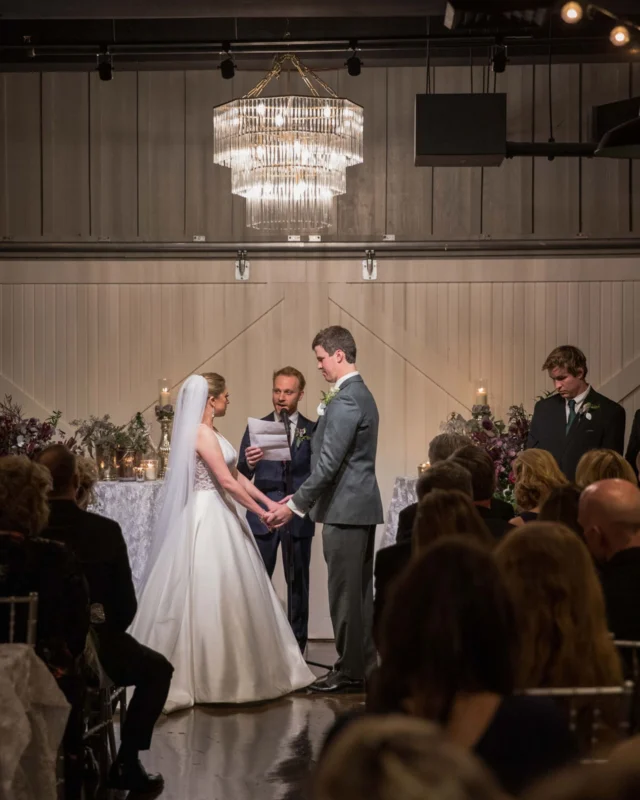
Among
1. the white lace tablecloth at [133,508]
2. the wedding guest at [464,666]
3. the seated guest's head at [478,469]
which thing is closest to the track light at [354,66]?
the white lace tablecloth at [133,508]

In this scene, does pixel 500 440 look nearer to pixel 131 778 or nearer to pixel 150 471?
pixel 150 471

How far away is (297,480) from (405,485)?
2.19ft

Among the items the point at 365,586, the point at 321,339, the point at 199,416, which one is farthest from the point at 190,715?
the point at 321,339

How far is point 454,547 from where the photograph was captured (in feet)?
5.82

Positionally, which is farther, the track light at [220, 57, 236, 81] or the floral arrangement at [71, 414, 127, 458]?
the track light at [220, 57, 236, 81]

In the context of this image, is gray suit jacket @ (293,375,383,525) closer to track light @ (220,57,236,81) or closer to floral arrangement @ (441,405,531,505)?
floral arrangement @ (441,405,531,505)

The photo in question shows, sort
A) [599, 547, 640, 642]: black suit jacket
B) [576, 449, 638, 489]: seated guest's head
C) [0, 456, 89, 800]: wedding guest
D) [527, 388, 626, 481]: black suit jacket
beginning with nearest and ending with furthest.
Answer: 1. [599, 547, 640, 642]: black suit jacket
2. [0, 456, 89, 800]: wedding guest
3. [576, 449, 638, 489]: seated guest's head
4. [527, 388, 626, 481]: black suit jacket

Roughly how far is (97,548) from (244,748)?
139 centimetres

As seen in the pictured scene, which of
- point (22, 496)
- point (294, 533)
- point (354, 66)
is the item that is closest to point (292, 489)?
point (294, 533)

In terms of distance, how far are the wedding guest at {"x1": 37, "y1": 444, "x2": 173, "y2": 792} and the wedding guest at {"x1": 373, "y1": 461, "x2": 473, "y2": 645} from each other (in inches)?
33.7

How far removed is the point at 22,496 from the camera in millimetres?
3562

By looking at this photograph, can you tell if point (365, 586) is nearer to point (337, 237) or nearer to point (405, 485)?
point (405, 485)

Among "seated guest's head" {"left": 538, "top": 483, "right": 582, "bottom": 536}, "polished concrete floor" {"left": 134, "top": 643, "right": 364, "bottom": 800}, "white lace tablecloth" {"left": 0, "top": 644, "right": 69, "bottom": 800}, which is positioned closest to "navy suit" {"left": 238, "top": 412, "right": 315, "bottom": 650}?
"polished concrete floor" {"left": 134, "top": 643, "right": 364, "bottom": 800}

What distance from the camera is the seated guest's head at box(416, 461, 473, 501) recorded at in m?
3.90
